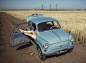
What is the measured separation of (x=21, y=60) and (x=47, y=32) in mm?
2048

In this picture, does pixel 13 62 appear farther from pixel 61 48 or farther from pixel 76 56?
pixel 76 56

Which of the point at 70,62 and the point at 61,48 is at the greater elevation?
the point at 61,48

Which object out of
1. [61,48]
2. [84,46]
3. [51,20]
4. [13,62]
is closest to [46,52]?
[61,48]

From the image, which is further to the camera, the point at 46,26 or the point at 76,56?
the point at 46,26

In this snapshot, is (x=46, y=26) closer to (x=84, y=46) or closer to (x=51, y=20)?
(x=51, y=20)

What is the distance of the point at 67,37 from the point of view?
3.90 metres

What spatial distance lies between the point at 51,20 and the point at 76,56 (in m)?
2.54

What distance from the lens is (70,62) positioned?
147 inches

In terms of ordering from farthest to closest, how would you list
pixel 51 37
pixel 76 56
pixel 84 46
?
A: pixel 84 46 < pixel 76 56 < pixel 51 37

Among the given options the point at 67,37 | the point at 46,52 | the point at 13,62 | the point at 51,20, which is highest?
the point at 51,20

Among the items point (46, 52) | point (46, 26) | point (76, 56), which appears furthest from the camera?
point (46, 26)

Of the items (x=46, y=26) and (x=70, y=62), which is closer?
(x=70, y=62)

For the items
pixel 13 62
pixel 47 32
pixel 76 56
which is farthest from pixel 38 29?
pixel 76 56

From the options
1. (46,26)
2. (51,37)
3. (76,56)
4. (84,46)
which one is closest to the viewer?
(51,37)
